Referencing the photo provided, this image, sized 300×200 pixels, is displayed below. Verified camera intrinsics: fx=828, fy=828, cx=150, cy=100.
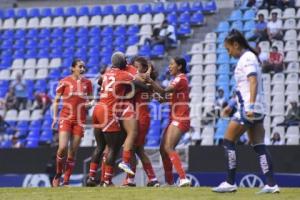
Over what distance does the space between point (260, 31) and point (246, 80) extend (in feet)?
→ 49.2

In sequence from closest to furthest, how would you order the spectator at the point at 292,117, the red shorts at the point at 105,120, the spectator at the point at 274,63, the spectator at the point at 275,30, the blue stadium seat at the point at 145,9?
the red shorts at the point at 105,120 < the spectator at the point at 292,117 < the spectator at the point at 274,63 < the spectator at the point at 275,30 < the blue stadium seat at the point at 145,9

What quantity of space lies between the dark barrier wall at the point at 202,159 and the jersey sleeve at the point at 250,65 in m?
9.22

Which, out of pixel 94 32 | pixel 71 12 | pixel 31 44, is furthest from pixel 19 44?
pixel 94 32

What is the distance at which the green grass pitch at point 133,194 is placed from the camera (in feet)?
40.1

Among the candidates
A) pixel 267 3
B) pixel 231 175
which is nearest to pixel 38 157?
pixel 267 3

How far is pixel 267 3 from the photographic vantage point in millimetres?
28797

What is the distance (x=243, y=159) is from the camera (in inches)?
855

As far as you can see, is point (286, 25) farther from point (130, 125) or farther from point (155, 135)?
point (130, 125)

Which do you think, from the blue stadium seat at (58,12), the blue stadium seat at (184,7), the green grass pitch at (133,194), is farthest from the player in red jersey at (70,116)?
the blue stadium seat at (58,12)

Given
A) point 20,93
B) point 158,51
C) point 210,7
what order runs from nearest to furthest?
point 158,51
point 20,93
point 210,7

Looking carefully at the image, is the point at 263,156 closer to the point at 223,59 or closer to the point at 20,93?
the point at 223,59

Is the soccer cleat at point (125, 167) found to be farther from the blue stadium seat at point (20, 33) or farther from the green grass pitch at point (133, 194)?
the blue stadium seat at point (20, 33)

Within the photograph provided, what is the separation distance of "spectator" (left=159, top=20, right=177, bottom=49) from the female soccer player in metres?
17.0

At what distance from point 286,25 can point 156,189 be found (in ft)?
48.8
